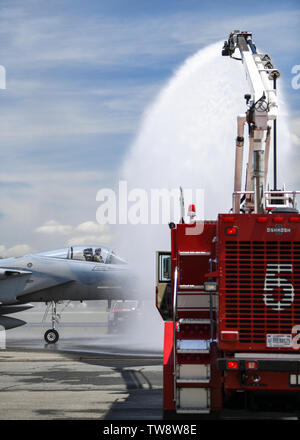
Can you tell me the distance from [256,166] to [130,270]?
15.0 m

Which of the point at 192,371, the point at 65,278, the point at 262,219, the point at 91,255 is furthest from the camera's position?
the point at 91,255

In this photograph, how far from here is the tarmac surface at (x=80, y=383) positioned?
11.4m

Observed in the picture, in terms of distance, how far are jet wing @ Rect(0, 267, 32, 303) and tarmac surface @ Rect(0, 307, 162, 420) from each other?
5.87 ft

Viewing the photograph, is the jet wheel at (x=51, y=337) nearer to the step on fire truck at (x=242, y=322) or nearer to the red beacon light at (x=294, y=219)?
the step on fire truck at (x=242, y=322)

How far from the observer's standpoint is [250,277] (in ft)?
28.7

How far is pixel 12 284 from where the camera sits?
24.9m

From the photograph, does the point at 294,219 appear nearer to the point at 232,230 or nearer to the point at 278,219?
the point at 278,219

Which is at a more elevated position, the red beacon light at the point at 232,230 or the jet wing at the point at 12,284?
the jet wing at the point at 12,284

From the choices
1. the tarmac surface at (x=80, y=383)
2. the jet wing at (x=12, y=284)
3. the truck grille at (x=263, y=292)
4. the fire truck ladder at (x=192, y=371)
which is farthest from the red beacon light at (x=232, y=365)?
the jet wing at (x=12, y=284)

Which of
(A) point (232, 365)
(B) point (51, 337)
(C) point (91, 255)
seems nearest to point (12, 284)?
(B) point (51, 337)

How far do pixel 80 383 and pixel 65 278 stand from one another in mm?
9710

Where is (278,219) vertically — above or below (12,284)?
below

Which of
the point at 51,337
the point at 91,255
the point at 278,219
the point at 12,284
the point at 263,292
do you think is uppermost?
the point at 91,255

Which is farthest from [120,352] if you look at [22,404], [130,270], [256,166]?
[256,166]
